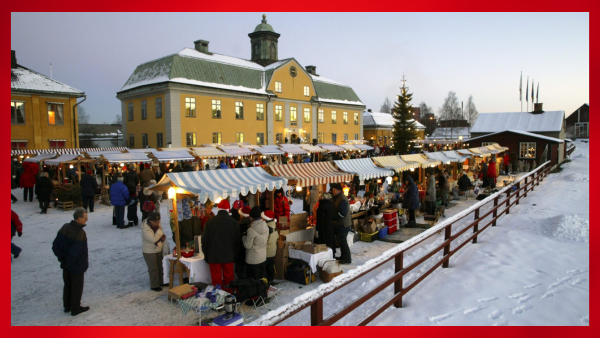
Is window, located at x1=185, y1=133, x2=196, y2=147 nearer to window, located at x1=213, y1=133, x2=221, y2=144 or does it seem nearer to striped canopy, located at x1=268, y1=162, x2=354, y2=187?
window, located at x1=213, y1=133, x2=221, y2=144

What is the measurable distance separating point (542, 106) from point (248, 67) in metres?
35.5

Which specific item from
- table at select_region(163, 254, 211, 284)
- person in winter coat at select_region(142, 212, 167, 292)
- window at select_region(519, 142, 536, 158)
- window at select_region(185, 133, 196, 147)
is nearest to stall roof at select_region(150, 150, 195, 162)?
person in winter coat at select_region(142, 212, 167, 292)

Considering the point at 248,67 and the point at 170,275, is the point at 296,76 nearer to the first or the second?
the point at 248,67

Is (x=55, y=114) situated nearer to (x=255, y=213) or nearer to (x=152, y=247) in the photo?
(x=152, y=247)

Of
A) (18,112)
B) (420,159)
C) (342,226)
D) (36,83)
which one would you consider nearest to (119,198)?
(342,226)

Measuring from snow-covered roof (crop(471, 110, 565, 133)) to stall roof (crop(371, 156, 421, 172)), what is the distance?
31.9 m

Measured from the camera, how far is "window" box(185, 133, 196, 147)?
2978cm

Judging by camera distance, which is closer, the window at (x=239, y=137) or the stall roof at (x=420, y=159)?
the stall roof at (x=420, y=159)

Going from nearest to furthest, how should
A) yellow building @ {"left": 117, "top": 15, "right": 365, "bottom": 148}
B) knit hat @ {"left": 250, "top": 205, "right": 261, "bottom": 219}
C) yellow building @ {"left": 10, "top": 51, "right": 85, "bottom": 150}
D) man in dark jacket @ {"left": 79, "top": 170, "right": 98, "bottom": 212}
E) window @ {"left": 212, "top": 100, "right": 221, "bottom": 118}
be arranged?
1. knit hat @ {"left": 250, "top": 205, "right": 261, "bottom": 219}
2. man in dark jacket @ {"left": 79, "top": 170, "right": 98, "bottom": 212}
3. yellow building @ {"left": 10, "top": 51, "right": 85, "bottom": 150}
4. yellow building @ {"left": 117, "top": 15, "right": 365, "bottom": 148}
5. window @ {"left": 212, "top": 100, "right": 221, "bottom": 118}

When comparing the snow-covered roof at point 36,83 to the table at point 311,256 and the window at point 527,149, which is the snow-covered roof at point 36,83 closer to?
the table at point 311,256

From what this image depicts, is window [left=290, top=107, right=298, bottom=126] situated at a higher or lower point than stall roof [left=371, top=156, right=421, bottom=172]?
higher

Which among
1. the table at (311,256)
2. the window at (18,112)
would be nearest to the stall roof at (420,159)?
the table at (311,256)

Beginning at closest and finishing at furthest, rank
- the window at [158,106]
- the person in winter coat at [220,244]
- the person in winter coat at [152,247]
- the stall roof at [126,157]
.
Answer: the person in winter coat at [220,244]
the person in winter coat at [152,247]
the stall roof at [126,157]
the window at [158,106]

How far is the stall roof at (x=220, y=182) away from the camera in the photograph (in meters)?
6.49
